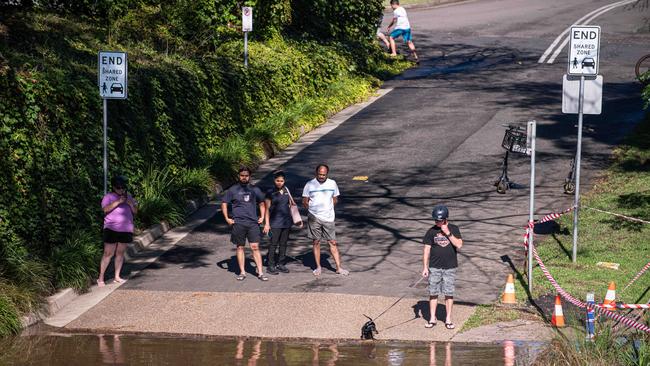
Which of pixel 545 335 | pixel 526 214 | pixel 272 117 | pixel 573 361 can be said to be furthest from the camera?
pixel 272 117

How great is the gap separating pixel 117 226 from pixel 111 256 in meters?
0.47

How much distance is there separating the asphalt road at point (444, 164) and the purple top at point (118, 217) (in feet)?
2.70

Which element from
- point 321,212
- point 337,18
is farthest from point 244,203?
point 337,18

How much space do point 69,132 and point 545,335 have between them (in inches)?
311

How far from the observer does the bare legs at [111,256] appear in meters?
15.0

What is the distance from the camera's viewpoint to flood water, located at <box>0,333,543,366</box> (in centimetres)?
1138

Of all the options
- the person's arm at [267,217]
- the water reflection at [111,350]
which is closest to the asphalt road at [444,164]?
the person's arm at [267,217]

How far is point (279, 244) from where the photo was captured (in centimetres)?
1567

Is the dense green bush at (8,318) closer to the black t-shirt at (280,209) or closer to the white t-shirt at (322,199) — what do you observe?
the black t-shirt at (280,209)

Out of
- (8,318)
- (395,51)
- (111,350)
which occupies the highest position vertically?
(395,51)

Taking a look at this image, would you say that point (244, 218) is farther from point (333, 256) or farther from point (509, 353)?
point (509, 353)

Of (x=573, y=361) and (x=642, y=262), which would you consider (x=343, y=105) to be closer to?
(x=642, y=262)

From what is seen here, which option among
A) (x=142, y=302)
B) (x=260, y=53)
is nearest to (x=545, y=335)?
(x=142, y=302)

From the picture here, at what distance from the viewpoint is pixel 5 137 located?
570 inches
